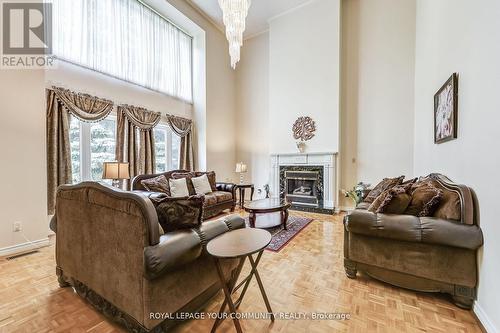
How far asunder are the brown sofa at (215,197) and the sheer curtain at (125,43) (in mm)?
2079

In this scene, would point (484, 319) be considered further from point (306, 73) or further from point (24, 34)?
point (24, 34)

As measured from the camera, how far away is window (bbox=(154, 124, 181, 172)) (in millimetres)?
5105

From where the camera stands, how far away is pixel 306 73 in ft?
17.8

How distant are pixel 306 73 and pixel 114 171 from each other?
4.79 meters

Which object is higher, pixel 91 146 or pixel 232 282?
pixel 91 146

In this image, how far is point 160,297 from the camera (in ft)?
4.38

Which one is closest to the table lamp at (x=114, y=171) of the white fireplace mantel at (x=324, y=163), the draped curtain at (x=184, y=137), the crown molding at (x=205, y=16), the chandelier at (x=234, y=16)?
the draped curtain at (x=184, y=137)

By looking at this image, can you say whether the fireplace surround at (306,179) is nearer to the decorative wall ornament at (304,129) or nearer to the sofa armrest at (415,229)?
the decorative wall ornament at (304,129)

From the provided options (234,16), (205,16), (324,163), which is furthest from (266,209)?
(205,16)

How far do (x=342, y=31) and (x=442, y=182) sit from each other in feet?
14.9

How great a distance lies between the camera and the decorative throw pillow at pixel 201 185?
14.9ft

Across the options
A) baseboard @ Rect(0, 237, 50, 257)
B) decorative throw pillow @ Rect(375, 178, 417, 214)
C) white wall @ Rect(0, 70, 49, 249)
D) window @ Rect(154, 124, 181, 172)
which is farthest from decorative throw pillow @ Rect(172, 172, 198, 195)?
decorative throw pillow @ Rect(375, 178, 417, 214)

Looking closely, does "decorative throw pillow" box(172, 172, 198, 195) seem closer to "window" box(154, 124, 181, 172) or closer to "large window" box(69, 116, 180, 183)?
"window" box(154, 124, 181, 172)

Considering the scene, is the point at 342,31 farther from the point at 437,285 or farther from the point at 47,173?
the point at 47,173
